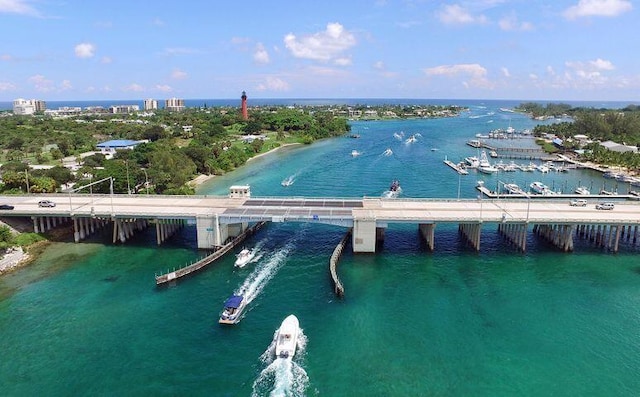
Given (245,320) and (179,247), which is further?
(179,247)

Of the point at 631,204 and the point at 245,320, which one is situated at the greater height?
the point at 631,204

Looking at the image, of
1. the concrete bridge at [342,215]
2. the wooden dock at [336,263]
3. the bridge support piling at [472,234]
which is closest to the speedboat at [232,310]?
the wooden dock at [336,263]

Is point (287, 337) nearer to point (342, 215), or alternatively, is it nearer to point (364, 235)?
point (364, 235)

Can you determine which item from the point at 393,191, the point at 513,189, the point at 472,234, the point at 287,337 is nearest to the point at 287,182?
the point at 393,191

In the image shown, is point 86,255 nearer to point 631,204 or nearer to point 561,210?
point 561,210

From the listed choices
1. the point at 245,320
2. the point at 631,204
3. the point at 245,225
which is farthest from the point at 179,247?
the point at 631,204

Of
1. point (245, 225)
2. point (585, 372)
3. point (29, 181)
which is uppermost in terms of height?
point (29, 181)

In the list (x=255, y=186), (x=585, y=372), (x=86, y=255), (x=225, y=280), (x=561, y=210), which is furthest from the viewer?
(x=255, y=186)
